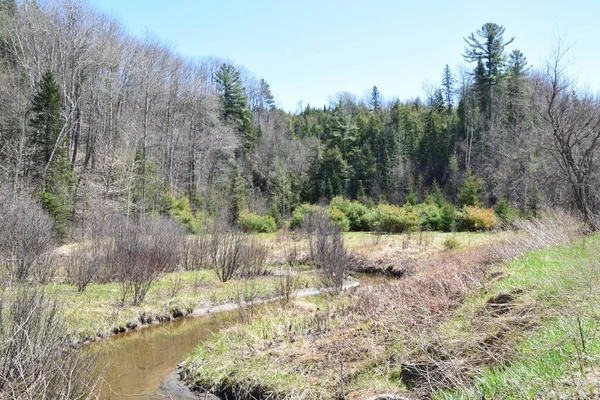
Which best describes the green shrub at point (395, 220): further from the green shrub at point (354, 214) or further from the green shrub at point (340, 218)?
the green shrub at point (354, 214)

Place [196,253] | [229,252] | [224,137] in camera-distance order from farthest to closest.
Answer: [224,137] < [196,253] < [229,252]

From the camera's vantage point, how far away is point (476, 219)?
27.7 m

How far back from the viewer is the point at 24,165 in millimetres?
24891

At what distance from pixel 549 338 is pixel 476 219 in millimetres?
A: 24598

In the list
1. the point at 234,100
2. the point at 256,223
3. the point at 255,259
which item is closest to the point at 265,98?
the point at 234,100

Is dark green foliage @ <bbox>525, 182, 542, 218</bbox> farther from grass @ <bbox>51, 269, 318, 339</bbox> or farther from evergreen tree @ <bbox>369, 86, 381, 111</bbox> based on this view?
evergreen tree @ <bbox>369, 86, 381, 111</bbox>

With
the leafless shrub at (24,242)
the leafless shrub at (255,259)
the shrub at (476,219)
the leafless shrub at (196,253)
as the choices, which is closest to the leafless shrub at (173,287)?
the leafless shrub at (255,259)

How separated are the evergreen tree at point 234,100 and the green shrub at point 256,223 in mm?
19974

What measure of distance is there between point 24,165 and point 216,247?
15030mm

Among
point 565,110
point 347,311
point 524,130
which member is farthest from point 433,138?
point 347,311

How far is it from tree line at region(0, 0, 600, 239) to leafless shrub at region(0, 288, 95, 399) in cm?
1604

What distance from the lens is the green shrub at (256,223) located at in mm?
32656

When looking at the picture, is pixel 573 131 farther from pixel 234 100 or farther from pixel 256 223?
pixel 234 100

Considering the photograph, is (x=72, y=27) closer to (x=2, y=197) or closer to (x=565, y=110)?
(x=2, y=197)
